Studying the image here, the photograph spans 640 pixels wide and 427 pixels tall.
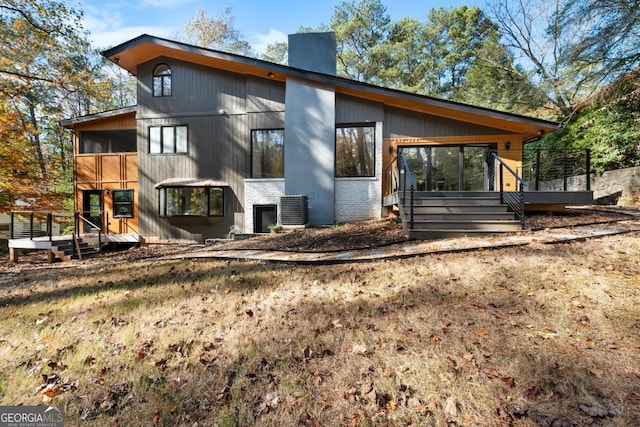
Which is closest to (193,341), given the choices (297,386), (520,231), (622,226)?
(297,386)

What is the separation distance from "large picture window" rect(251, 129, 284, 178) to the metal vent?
159 centimetres

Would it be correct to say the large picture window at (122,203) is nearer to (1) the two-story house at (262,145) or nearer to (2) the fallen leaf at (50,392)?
(1) the two-story house at (262,145)

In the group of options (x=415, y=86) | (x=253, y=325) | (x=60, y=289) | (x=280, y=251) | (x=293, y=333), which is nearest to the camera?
(x=293, y=333)

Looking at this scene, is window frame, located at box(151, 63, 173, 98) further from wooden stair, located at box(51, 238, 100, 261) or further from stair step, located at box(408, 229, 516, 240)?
stair step, located at box(408, 229, 516, 240)

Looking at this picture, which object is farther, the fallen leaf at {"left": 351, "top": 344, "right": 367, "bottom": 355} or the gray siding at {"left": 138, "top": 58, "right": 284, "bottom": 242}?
the gray siding at {"left": 138, "top": 58, "right": 284, "bottom": 242}

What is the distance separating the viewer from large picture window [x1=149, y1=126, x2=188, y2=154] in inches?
490

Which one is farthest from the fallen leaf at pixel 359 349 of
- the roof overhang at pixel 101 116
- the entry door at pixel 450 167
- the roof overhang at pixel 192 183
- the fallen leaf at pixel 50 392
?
the roof overhang at pixel 101 116

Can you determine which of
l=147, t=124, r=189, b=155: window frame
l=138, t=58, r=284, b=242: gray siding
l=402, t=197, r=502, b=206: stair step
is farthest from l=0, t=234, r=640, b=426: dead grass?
l=147, t=124, r=189, b=155: window frame

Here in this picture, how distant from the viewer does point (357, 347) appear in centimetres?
272

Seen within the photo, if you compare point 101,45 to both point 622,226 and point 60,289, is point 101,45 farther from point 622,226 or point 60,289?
point 622,226

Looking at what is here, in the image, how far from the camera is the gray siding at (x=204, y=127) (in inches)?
461

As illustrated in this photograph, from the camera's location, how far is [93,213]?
13.6 meters

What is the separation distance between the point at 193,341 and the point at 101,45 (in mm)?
29196

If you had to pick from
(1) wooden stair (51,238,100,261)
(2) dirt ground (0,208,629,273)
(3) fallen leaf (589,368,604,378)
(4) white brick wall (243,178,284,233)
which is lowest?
(1) wooden stair (51,238,100,261)
